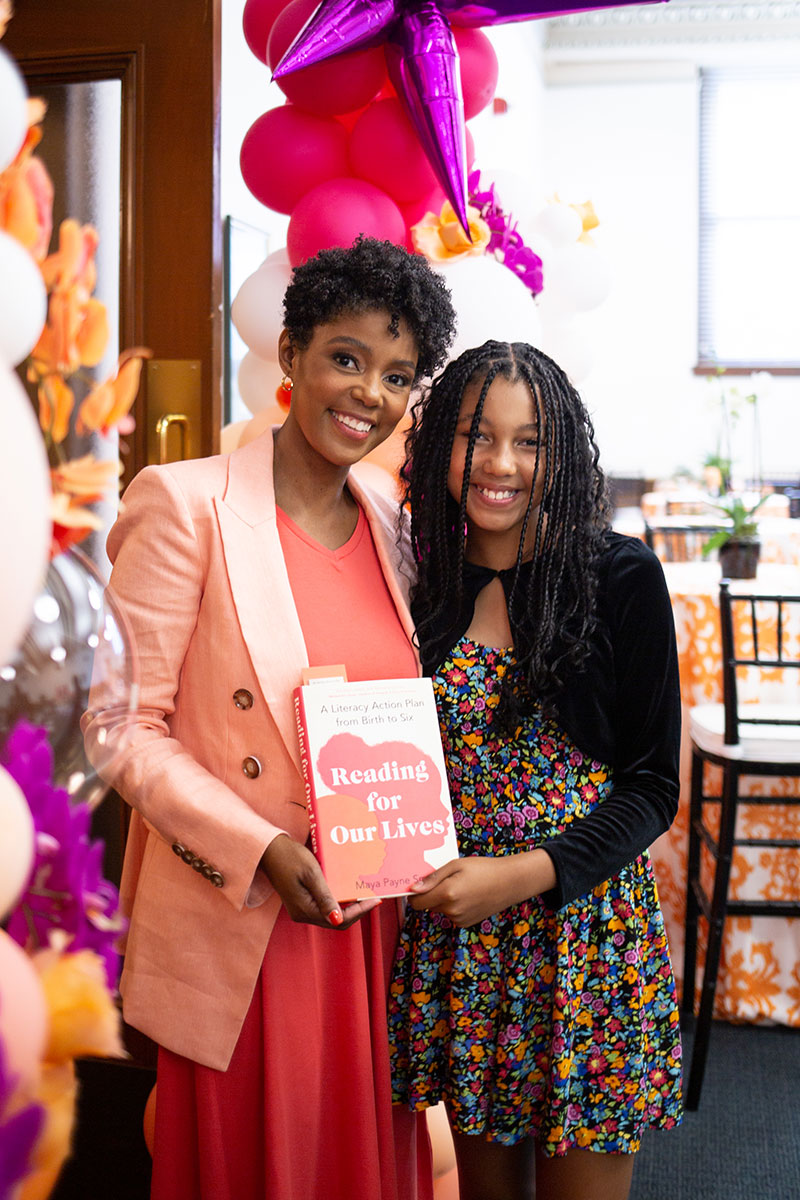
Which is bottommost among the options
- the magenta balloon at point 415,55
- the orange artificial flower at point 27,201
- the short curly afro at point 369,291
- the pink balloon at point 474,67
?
the orange artificial flower at point 27,201

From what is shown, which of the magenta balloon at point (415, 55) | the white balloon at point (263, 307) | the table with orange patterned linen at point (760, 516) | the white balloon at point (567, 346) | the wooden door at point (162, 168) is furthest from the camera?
the table with orange patterned linen at point (760, 516)

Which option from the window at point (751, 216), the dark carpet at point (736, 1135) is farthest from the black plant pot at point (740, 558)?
the window at point (751, 216)

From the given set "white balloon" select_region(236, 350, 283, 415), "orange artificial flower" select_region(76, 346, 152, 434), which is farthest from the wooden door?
"orange artificial flower" select_region(76, 346, 152, 434)

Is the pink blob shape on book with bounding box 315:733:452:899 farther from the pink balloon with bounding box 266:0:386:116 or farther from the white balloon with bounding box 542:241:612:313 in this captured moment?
the white balloon with bounding box 542:241:612:313

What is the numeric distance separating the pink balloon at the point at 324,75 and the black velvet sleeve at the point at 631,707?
3.37 feet

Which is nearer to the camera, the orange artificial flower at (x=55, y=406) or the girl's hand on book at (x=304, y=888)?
the orange artificial flower at (x=55, y=406)

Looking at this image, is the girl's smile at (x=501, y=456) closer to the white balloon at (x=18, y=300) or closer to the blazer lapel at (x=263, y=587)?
the blazer lapel at (x=263, y=587)

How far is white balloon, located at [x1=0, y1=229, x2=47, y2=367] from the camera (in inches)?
19.0

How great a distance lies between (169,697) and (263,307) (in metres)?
0.93

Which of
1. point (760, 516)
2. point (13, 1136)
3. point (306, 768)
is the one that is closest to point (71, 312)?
point (13, 1136)

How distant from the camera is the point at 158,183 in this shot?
70.8 inches

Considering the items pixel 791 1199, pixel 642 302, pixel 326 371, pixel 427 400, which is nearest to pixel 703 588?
pixel 791 1199

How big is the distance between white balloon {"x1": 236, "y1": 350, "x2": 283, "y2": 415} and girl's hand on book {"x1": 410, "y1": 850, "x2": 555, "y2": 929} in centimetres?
116

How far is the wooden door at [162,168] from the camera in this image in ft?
5.82
